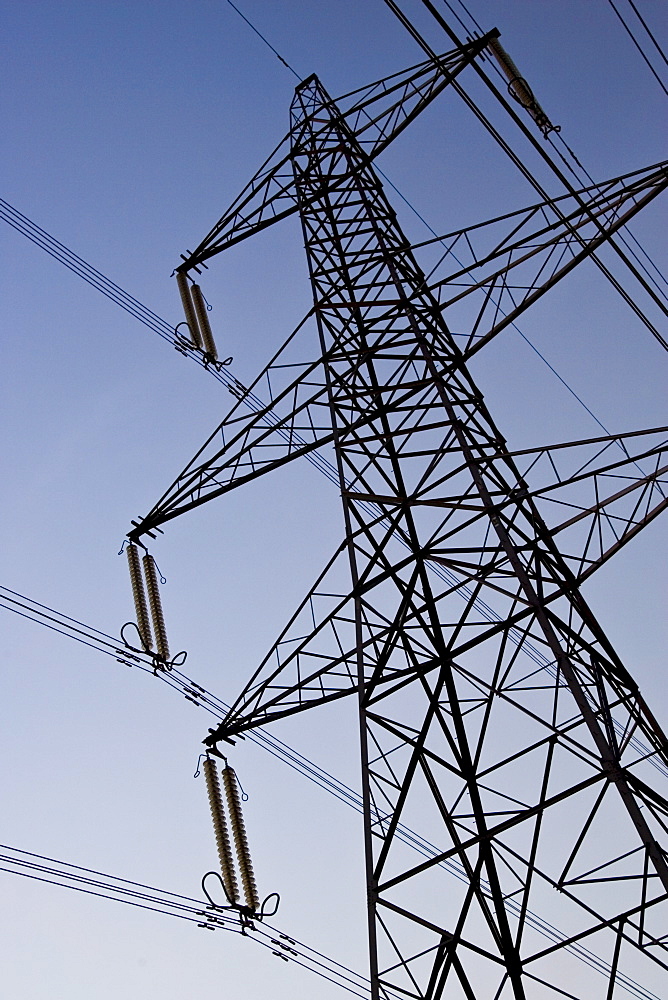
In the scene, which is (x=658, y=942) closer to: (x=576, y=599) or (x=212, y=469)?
(x=576, y=599)

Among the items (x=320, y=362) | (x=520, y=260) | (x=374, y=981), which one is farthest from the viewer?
(x=320, y=362)

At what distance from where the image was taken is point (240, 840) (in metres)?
12.0

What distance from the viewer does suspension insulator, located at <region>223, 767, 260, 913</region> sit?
38.9ft

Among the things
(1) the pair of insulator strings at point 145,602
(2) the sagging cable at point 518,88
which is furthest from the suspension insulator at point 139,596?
(2) the sagging cable at point 518,88

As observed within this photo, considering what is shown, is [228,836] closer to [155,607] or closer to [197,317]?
[155,607]

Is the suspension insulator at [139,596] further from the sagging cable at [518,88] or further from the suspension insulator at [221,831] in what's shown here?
the sagging cable at [518,88]

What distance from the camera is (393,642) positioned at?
10.8 metres

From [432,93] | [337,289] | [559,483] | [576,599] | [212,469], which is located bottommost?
[576,599]

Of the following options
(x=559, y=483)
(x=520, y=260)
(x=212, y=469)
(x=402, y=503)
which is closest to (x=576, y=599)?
(x=559, y=483)

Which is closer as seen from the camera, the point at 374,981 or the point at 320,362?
the point at 374,981

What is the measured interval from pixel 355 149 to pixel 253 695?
8434mm

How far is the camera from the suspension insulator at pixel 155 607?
1378 cm

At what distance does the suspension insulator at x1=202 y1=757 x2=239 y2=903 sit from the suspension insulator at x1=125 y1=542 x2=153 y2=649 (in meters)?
1.97

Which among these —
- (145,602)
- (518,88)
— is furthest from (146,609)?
(518,88)
